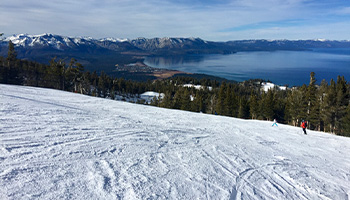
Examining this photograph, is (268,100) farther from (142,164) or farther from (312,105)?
(142,164)

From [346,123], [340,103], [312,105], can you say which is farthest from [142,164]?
[312,105]

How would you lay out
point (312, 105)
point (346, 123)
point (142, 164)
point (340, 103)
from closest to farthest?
point (142, 164), point (346, 123), point (340, 103), point (312, 105)

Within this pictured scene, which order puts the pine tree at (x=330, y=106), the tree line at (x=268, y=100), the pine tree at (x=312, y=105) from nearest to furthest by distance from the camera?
1. the pine tree at (x=330, y=106)
2. the tree line at (x=268, y=100)
3. the pine tree at (x=312, y=105)

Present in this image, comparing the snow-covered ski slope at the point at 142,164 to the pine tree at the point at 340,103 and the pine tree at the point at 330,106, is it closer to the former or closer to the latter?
the pine tree at the point at 330,106

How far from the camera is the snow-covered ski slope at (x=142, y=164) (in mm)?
5348

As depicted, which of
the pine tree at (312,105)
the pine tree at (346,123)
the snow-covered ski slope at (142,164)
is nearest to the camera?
the snow-covered ski slope at (142,164)

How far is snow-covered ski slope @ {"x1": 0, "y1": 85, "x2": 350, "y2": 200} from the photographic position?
5348mm

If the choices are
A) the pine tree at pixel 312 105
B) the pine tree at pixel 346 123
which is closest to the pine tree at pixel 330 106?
the pine tree at pixel 346 123

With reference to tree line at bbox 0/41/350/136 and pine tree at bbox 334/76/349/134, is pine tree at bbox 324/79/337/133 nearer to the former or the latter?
tree line at bbox 0/41/350/136

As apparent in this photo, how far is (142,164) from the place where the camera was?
7.01 metres

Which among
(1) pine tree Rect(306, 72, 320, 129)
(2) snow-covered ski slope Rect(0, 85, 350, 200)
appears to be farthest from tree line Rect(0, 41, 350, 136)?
(2) snow-covered ski slope Rect(0, 85, 350, 200)

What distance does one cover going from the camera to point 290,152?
11.4m

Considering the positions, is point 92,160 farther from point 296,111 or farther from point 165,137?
point 296,111

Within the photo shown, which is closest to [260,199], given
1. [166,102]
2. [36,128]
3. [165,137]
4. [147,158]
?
[147,158]
